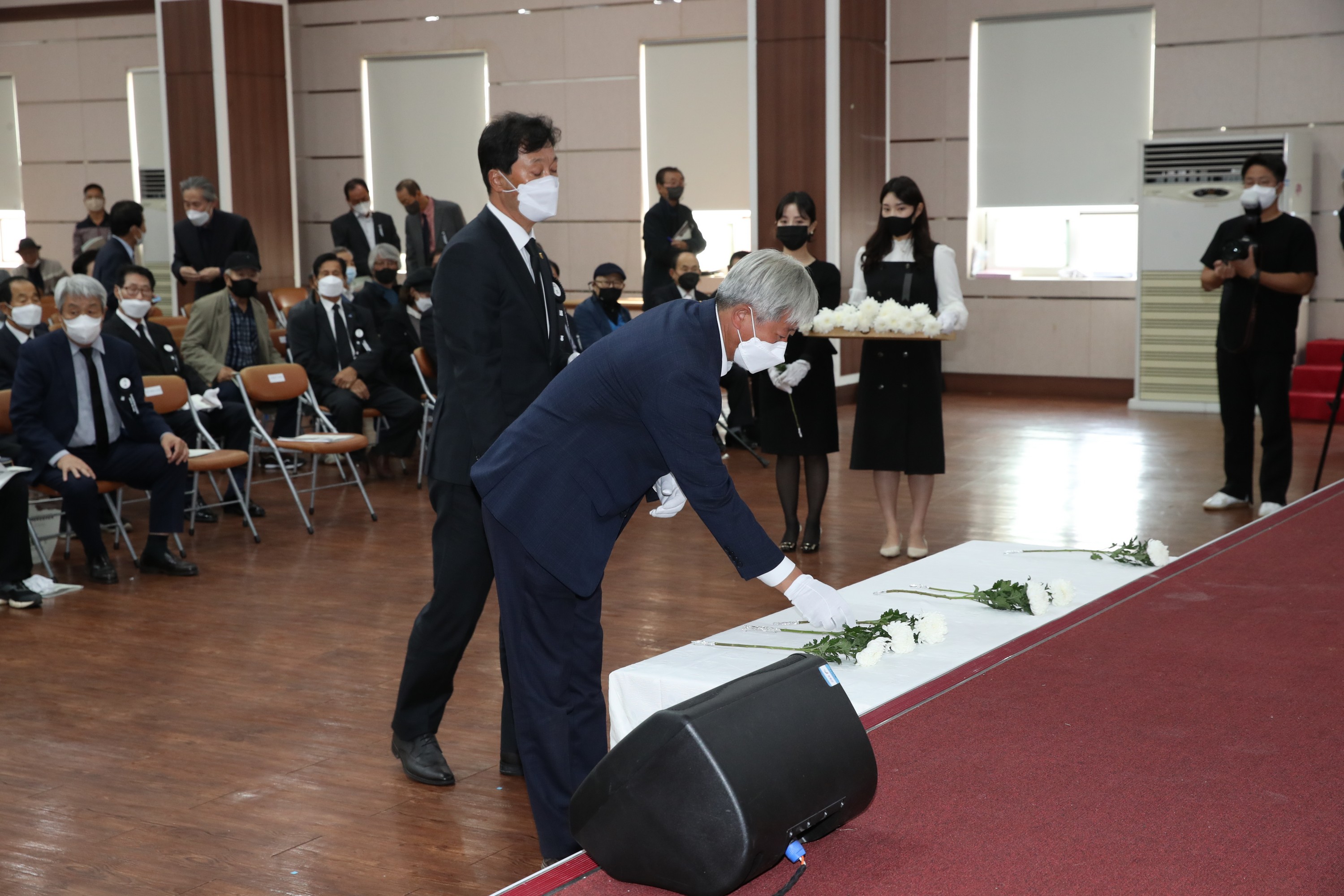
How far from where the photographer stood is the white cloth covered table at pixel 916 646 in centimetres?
262

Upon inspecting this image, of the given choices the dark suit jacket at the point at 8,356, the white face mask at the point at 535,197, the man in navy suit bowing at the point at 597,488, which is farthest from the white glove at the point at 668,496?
the dark suit jacket at the point at 8,356

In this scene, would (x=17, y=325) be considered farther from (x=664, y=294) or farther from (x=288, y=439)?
(x=664, y=294)

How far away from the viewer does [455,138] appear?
40.5 ft

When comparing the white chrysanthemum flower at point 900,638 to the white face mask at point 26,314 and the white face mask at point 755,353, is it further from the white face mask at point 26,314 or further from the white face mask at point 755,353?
the white face mask at point 26,314

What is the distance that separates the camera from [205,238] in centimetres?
906

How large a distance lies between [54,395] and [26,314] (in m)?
0.91

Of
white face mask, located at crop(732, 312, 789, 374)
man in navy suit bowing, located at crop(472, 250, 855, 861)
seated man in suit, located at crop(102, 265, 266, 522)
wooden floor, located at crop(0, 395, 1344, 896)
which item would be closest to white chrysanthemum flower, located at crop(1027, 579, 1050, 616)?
man in navy suit bowing, located at crop(472, 250, 855, 861)

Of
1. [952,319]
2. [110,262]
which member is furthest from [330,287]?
[952,319]

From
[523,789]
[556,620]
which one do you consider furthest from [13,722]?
[556,620]

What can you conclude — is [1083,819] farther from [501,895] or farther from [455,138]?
[455,138]

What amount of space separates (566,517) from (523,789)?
108cm

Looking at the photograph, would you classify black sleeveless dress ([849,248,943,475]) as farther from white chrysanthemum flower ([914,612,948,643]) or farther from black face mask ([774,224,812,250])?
white chrysanthemum flower ([914,612,948,643])

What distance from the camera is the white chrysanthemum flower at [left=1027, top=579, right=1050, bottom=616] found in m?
3.07

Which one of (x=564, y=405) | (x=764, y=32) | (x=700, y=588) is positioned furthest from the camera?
(x=764, y=32)
